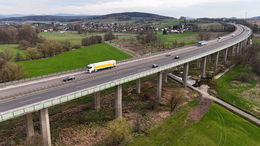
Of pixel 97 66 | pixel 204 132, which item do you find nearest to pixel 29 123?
pixel 97 66

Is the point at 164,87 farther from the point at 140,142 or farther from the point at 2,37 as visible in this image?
the point at 2,37

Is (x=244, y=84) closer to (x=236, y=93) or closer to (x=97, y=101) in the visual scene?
(x=236, y=93)

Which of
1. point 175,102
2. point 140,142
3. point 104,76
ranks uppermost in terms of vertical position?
point 104,76

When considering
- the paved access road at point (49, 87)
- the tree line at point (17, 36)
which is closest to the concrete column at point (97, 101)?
the paved access road at point (49, 87)

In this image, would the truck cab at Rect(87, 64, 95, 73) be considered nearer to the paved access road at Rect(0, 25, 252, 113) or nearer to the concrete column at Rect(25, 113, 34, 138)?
the paved access road at Rect(0, 25, 252, 113)

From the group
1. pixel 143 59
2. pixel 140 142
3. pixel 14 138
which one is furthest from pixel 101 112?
pixel 143 59

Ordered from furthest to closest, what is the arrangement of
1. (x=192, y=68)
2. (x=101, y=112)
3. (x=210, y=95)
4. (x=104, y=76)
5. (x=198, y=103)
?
(x=192, y=68), (x=210, y=95), (x=198, y=103), (x=101, y=112), (x=104, y=76)

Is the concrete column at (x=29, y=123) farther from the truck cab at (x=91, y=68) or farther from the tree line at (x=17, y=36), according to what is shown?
the tree line at (x=17, y=36)
